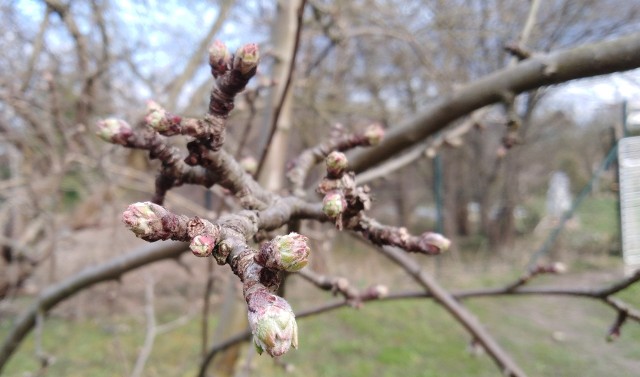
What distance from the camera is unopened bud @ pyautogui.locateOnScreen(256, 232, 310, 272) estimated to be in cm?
51

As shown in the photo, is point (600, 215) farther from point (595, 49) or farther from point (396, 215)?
point (595, 49)

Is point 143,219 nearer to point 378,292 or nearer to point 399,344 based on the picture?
point 378,292

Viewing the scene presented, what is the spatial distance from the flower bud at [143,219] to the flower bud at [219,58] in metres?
0.32

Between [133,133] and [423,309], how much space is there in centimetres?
678

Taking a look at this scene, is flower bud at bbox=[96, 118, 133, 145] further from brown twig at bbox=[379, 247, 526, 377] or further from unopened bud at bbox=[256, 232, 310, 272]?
brown twig at bbox=[379, 247, 526, 377]

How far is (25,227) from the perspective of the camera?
504 cm

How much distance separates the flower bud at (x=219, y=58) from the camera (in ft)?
2.48

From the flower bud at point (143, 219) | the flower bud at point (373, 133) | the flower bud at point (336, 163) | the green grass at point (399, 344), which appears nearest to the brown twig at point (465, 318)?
the flower bud at point (373, 133)

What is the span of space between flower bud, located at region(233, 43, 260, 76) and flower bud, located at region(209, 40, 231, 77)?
0.10 m

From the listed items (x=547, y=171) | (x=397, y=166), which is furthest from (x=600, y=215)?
(x=397, y=166)

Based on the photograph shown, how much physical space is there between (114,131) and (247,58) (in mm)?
349

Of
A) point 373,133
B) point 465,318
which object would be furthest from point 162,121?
point 465,318

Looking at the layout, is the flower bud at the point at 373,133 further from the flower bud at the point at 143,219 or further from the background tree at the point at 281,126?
the flower bud at the point at 143,219

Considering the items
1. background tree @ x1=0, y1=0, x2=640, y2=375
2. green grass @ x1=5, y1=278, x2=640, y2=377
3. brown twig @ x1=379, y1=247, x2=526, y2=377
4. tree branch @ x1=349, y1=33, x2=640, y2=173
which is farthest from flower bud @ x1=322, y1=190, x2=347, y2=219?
green grass @ x1=5, y1=278, x2=640, y2=377
